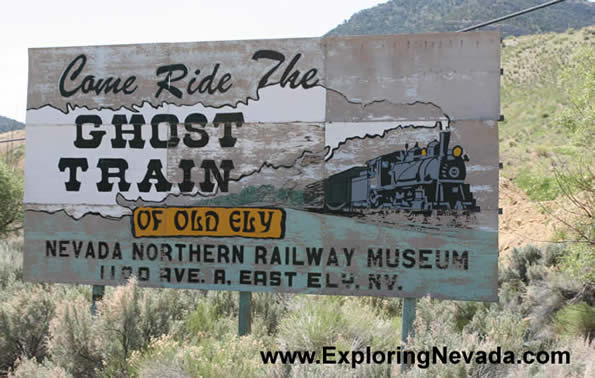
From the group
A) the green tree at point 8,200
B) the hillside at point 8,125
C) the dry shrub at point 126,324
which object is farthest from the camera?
the hillside at point 8,125

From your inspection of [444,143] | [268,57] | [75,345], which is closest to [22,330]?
[75,345]

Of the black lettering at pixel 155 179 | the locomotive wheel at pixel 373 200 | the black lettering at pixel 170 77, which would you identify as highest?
the black lettering at pixel 170 77

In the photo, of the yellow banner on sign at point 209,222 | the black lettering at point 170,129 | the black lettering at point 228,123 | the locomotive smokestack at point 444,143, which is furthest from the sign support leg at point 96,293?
the locomotive smokestack at point 444,143

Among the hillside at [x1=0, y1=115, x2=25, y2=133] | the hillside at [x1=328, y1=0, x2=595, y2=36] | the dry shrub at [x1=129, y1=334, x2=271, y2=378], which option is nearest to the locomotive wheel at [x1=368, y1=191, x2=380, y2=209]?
the dry shrub at [x1=129, y1=334, x2=271, y2=378]

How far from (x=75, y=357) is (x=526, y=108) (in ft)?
138

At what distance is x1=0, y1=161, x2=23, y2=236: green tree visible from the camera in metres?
19.2

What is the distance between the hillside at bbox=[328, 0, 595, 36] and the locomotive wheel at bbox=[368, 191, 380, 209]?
3304 inches

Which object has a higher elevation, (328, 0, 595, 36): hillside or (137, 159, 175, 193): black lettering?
(328, 0, 595, 36): hillside

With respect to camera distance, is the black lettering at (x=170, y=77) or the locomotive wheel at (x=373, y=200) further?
the black lettering at (x=170, y=77)

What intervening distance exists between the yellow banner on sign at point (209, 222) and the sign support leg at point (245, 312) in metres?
0.80

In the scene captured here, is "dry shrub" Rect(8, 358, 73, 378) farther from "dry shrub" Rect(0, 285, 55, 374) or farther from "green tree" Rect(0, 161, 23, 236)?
"green tree" Rect(0, 161, 23, 236)

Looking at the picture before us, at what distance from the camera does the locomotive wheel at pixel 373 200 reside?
670 cm

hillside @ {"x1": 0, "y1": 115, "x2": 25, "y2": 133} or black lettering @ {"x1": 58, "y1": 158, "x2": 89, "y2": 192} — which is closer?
black lettering @ {"x1": 58, "y1": 158, "x2": 89, "y2": 192}

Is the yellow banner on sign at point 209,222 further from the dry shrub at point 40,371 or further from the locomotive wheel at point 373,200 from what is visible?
the dry shrub at point 40,371
